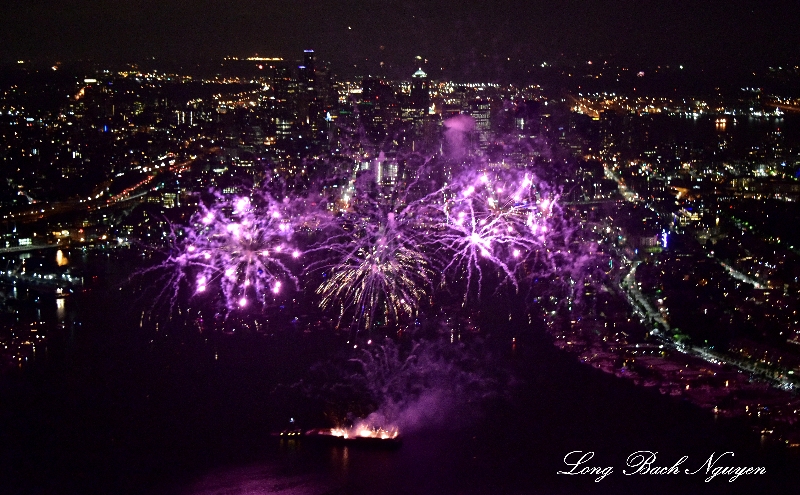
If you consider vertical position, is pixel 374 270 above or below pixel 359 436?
above

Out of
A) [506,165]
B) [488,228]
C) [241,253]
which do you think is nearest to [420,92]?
[506,165]

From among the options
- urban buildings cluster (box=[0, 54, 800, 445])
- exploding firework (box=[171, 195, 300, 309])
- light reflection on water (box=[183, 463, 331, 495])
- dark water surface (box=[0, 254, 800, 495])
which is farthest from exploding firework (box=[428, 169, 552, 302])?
light reflection on water (box=[183, 463, 331, 495])

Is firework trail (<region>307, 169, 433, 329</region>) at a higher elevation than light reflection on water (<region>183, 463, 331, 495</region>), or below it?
higher

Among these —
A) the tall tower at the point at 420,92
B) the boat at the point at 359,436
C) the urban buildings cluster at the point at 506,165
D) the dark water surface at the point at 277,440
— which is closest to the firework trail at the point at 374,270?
the dark water surface at the point at 277,440

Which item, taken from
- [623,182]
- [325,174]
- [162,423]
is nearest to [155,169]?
[325,174]

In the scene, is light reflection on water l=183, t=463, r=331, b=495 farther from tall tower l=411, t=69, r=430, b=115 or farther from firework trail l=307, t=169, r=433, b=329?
tall tower l=411, t=69, r=430, b=115

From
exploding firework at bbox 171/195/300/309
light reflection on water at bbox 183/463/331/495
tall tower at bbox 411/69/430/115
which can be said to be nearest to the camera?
light reflection on water at bbox 183/463/331/495

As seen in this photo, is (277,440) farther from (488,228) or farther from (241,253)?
(488,228)

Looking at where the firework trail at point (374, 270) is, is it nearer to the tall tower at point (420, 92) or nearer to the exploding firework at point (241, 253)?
the exploding firework at point (241, 253)

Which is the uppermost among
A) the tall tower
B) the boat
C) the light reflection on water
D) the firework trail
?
the tall tower
